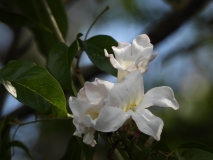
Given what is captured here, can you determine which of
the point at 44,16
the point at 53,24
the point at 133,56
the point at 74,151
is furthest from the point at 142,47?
the point at 44,16

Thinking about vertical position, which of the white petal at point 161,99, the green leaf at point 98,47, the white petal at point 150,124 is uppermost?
the white petal at point 150,124

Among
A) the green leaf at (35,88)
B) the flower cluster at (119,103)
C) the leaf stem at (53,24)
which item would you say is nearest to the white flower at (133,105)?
the flower cluster at (119,103)

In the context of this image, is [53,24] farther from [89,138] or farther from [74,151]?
[89,138]

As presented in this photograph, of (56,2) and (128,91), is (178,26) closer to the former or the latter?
(56,2)

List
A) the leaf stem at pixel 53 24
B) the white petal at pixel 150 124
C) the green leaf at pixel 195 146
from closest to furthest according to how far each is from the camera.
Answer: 1. the white petal at pixel 150 124
2. the green leaf at pixel 195 146
3. the leaf stem at pixel 53 24

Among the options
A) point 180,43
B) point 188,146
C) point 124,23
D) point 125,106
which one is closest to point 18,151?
point 124,23

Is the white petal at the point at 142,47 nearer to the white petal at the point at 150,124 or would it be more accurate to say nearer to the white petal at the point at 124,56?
the white petal at the point at 124,56
